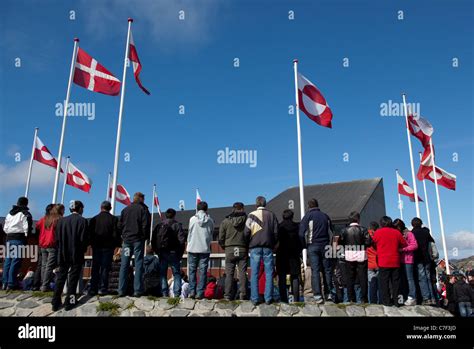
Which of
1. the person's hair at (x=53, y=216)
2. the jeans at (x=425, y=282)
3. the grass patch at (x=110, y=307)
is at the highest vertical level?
the person's hair at (x=53, y=216)

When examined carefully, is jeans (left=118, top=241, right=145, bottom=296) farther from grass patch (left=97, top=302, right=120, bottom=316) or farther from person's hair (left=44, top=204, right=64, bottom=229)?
person's hair (left=44, top=204, right=64, bottom=229)

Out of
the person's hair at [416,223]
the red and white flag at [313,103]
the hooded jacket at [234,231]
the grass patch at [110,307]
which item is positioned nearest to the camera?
the grass patch at [110,307]

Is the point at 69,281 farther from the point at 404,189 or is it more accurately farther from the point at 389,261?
the point at 404,189

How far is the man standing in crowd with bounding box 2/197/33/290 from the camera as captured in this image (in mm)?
8641

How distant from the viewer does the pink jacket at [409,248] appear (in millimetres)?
8672

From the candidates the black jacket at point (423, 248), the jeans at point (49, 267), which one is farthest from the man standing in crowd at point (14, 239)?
the black jacket at point (423, 248)

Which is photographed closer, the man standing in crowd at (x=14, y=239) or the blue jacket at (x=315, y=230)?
the blue jacket at (x=315, y=230)

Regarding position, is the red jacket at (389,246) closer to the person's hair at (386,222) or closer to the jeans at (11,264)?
the person's hair at (386,222)

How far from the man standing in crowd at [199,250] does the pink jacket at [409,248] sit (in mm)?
4751

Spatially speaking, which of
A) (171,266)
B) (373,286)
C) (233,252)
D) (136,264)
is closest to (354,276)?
(373,286)

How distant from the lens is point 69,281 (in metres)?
7.52

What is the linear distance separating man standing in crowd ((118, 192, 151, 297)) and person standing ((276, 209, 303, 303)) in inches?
122
